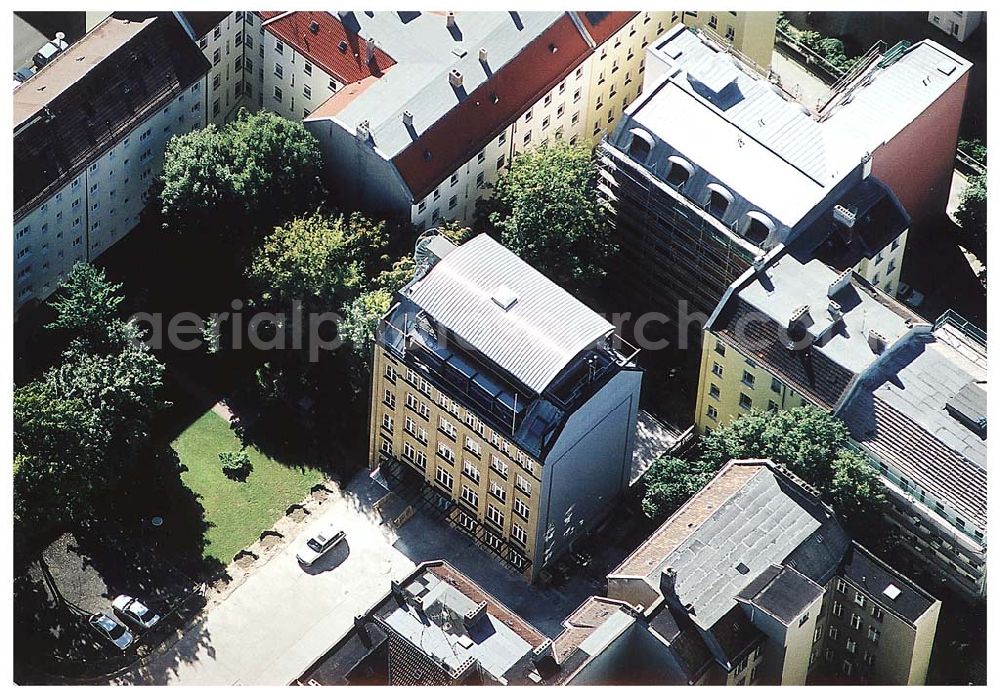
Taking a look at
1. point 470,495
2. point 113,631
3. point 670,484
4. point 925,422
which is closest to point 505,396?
point 470,495

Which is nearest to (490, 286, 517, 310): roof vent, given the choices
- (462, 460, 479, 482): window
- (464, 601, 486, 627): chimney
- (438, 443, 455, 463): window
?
(438, 443, 455, 463): window

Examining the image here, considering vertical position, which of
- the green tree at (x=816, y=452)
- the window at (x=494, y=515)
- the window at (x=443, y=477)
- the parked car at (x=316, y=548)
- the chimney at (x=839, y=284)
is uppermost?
the chimney at (x=839, y=284)

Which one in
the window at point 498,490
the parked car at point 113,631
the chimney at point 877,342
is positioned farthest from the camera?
the window at point 498,490

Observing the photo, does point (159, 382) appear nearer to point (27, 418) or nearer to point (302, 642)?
point (27, 418)

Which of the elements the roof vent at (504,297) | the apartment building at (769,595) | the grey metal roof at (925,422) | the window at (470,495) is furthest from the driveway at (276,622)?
the grey metal roof at (925,422)

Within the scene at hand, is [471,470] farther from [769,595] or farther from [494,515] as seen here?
[769,595]

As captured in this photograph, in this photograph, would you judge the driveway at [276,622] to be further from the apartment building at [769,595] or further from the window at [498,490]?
the apartment building at [769,595]

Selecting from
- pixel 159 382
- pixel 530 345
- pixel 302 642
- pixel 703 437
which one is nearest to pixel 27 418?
pixel 159 382
